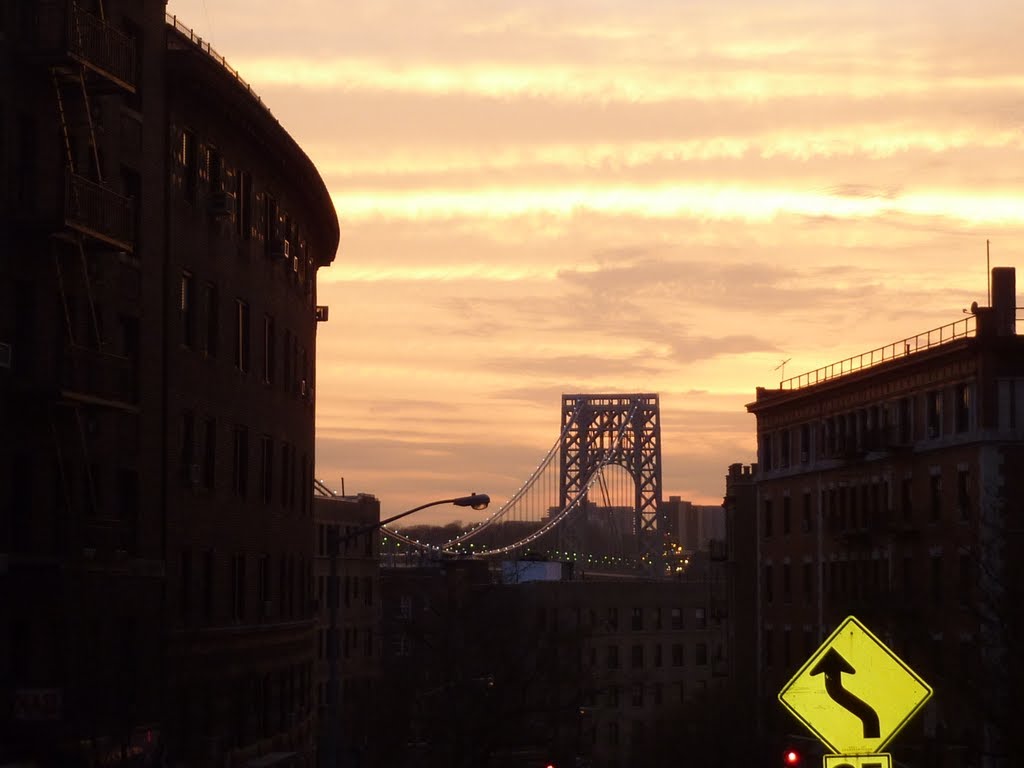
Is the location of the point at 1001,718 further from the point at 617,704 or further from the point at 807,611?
the point at 617,704

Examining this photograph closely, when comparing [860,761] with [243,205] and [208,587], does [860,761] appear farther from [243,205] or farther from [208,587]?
[243,205]

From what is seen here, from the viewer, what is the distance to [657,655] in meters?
142

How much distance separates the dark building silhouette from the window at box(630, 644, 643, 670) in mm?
84913

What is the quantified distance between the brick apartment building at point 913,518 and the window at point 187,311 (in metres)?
21.4

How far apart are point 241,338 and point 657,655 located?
96408 mm

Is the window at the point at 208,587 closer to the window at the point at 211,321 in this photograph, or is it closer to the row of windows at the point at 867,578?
the window at the point at 211,321

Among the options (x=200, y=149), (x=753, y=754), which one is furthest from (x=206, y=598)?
(x=753, y=754)

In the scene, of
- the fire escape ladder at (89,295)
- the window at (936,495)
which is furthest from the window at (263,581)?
the window at (936,495)

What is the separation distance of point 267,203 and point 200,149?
25.5 ft

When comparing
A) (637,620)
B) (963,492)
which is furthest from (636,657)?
(963,492)

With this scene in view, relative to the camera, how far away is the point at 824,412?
3366 inches

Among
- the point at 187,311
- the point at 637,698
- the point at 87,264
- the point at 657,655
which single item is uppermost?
the point at 187,311

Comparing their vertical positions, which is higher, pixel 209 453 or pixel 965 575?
pixel 209 453

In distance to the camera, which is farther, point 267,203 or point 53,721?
point 267,203
